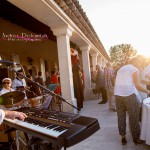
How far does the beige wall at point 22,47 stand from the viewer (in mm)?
9289

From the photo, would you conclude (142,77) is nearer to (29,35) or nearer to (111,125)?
(111,125)

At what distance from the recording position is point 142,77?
222 inches

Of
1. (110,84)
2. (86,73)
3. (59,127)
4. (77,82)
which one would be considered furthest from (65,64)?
(59,127)

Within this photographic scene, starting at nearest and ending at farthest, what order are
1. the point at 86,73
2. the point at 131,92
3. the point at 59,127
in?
the point at 59,127, the point at 131,92, the point at 86,73

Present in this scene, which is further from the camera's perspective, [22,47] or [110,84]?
[22,47]

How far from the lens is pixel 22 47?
11.1 m

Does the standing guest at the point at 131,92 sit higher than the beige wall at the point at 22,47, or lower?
lower

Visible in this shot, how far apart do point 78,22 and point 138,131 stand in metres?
5.08

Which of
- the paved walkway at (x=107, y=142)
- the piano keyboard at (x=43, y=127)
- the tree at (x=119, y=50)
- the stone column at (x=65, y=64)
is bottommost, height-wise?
the paved walkway at (x=107, y=142)

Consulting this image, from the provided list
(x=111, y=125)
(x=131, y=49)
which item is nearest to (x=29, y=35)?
(x=111, y=125)

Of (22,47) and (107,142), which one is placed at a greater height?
(22,47)

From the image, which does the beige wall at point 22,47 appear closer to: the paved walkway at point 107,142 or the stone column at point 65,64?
the stone column at point 65,64

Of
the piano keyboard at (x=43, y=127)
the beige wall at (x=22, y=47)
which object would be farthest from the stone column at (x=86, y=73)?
the piano keyboard at (x=43, y=127)

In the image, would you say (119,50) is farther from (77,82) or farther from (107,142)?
(107,142)
